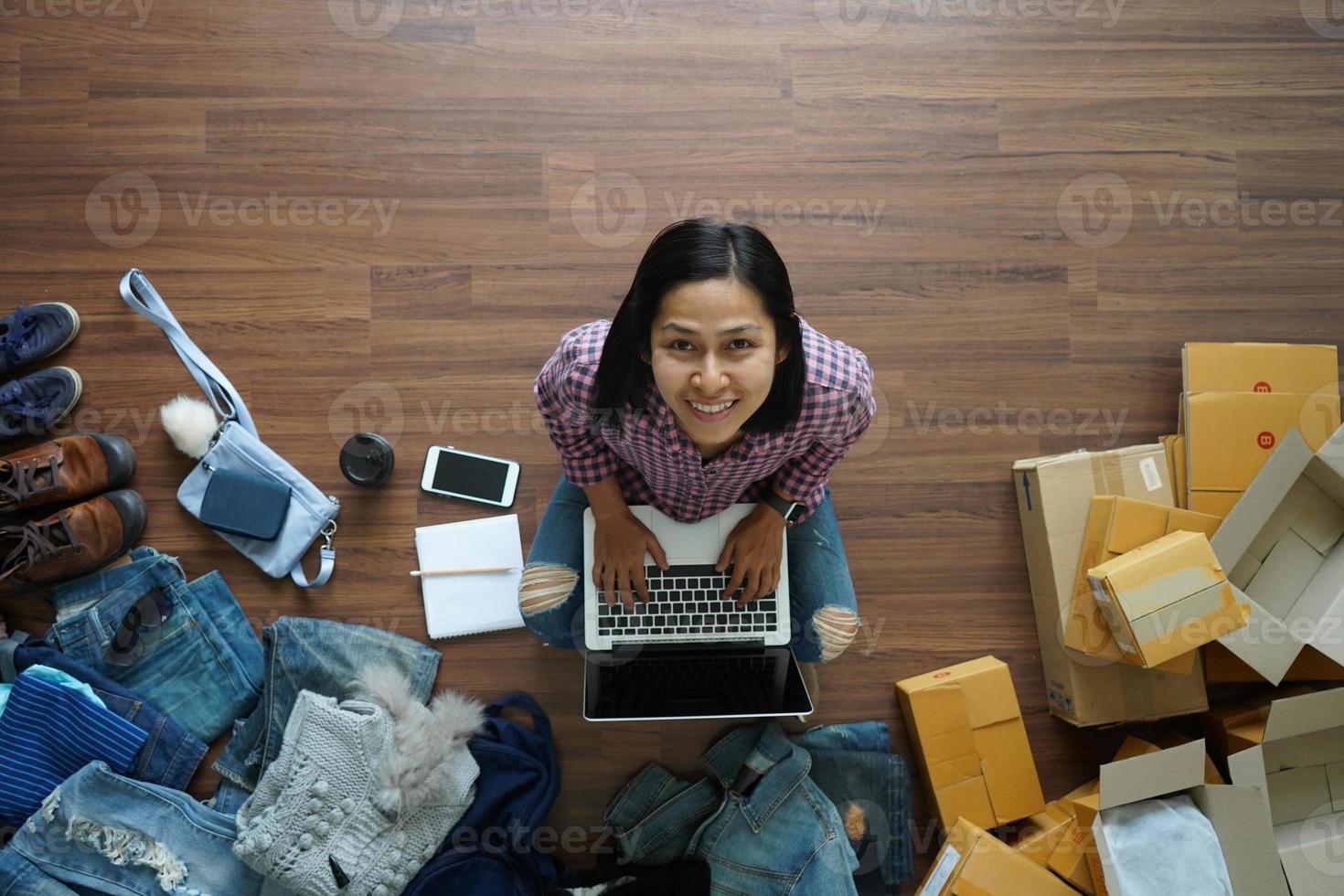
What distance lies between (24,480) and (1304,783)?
2.49 metres

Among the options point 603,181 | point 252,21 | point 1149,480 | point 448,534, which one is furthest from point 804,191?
point 252,21

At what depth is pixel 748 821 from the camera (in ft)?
5.34

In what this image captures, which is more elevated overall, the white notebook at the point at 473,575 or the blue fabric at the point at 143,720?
the white notebook at the point at 473,575

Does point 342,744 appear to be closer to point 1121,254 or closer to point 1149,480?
point 1149,480

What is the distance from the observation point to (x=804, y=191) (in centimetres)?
186

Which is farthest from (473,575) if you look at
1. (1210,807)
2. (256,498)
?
(1210,807)

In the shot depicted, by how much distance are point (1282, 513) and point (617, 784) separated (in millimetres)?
1386

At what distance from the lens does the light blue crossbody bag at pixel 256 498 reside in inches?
68.4

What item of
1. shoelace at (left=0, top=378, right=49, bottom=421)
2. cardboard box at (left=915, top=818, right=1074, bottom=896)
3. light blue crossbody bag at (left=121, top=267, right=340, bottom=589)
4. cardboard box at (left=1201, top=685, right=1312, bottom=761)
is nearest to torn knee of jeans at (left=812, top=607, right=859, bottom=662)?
cardboard box at (left=915, top=818, right=1074, bottom=896)

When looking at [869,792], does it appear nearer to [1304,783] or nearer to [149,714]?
[1304,783]

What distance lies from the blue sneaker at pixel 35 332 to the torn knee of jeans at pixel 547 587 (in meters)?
1.12

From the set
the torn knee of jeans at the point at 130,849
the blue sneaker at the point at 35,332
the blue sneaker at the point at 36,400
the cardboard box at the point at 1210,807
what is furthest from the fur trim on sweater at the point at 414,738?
the cardboard box at the point at 1210,807

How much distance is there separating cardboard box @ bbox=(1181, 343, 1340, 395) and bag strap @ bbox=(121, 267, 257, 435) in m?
1.91

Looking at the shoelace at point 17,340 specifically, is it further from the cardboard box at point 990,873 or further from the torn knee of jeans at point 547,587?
the cardboard box at point 990,873
